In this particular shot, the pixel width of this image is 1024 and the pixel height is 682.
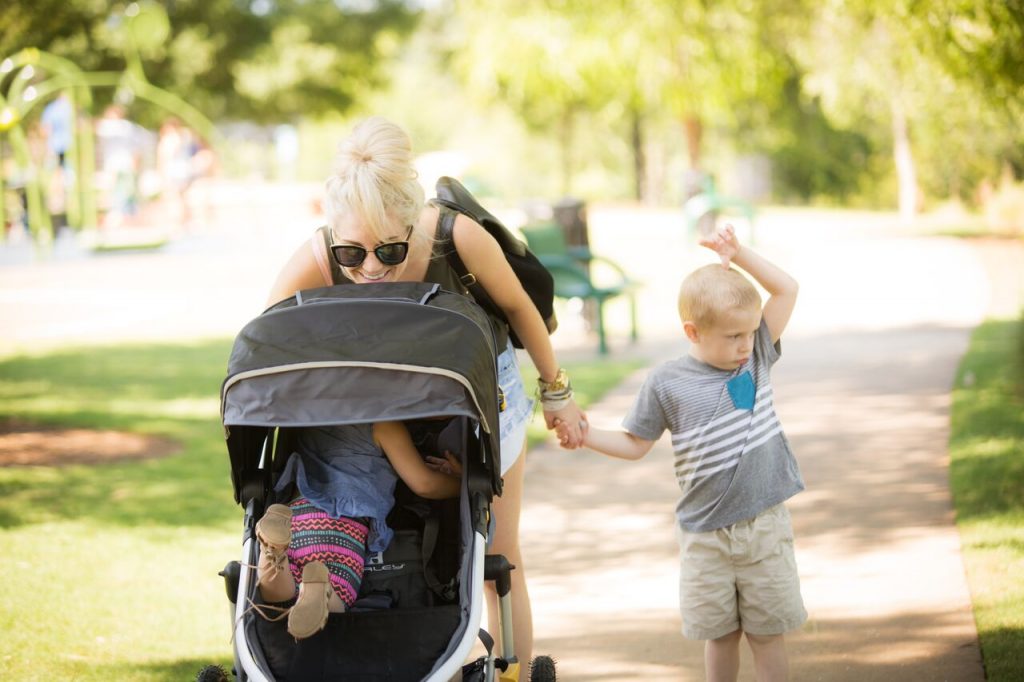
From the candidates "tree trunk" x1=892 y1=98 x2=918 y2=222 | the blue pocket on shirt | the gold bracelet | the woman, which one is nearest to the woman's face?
the woman

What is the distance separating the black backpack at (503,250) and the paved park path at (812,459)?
144cm

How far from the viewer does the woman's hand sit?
12.7ft

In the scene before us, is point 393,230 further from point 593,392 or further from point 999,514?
point 593,392

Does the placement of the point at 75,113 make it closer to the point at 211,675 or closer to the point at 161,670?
the point at 161,670

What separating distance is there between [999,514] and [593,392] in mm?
3986

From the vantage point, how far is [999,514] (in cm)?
579

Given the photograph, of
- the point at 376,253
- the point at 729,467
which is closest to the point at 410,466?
the point at 376,253

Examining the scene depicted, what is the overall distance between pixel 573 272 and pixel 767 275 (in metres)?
7.84

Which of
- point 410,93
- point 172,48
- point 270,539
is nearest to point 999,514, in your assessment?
point 270,539

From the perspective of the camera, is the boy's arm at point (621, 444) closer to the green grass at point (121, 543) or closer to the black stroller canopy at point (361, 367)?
the black stroller canopy at point (361, 367)

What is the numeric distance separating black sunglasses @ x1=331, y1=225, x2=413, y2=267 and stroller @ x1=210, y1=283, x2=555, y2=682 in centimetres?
8

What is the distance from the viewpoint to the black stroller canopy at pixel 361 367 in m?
3.21

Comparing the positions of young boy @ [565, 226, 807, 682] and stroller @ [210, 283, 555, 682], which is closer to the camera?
stroller @ [210, 283, 555, 682]

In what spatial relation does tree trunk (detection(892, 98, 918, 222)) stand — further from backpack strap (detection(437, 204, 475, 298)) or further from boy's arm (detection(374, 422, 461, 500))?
boy's arm (detection(374, 422, 461, 500))
